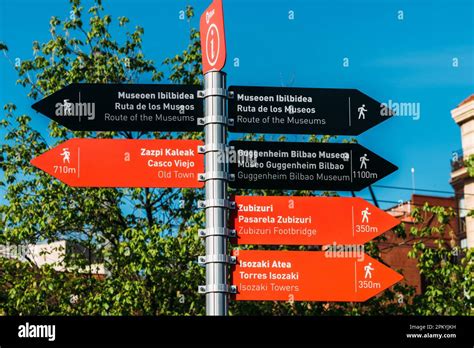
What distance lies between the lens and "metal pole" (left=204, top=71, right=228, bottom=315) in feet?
23.3

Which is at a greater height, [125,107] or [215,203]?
[125,107]

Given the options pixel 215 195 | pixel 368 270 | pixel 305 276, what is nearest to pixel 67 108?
pixel 215 195

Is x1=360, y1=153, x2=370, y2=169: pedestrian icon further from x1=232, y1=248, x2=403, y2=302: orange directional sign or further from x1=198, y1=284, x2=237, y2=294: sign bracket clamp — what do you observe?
x1=198, y1=284, x2=237, y2=294: sign bracket clamp

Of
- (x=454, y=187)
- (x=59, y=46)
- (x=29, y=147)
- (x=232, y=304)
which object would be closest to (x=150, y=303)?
(x=232, y=304)

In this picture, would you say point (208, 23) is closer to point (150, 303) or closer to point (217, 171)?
point (217, 171)

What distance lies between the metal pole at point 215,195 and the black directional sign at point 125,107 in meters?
0.20

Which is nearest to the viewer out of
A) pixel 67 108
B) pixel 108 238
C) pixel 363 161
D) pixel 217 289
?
pixel 217 289

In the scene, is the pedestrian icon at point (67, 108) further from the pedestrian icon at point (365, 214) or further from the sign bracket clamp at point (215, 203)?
the pedestrian icon at point (365, 214)

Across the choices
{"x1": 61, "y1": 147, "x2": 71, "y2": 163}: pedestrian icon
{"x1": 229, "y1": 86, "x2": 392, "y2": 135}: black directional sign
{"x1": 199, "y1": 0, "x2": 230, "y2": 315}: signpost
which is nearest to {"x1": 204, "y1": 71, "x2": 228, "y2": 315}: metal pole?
{"x1": 199, "y1": 0, "x2": 230, "y2": 315}: signpost

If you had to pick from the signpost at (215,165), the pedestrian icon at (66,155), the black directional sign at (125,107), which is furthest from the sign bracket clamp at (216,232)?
the pedestrian icon at (66,155)

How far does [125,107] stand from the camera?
7730 millimetres

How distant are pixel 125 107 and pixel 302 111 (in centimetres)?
168

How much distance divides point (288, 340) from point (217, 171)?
5.33ft

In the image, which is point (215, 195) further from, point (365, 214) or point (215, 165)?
point (365, 214)
